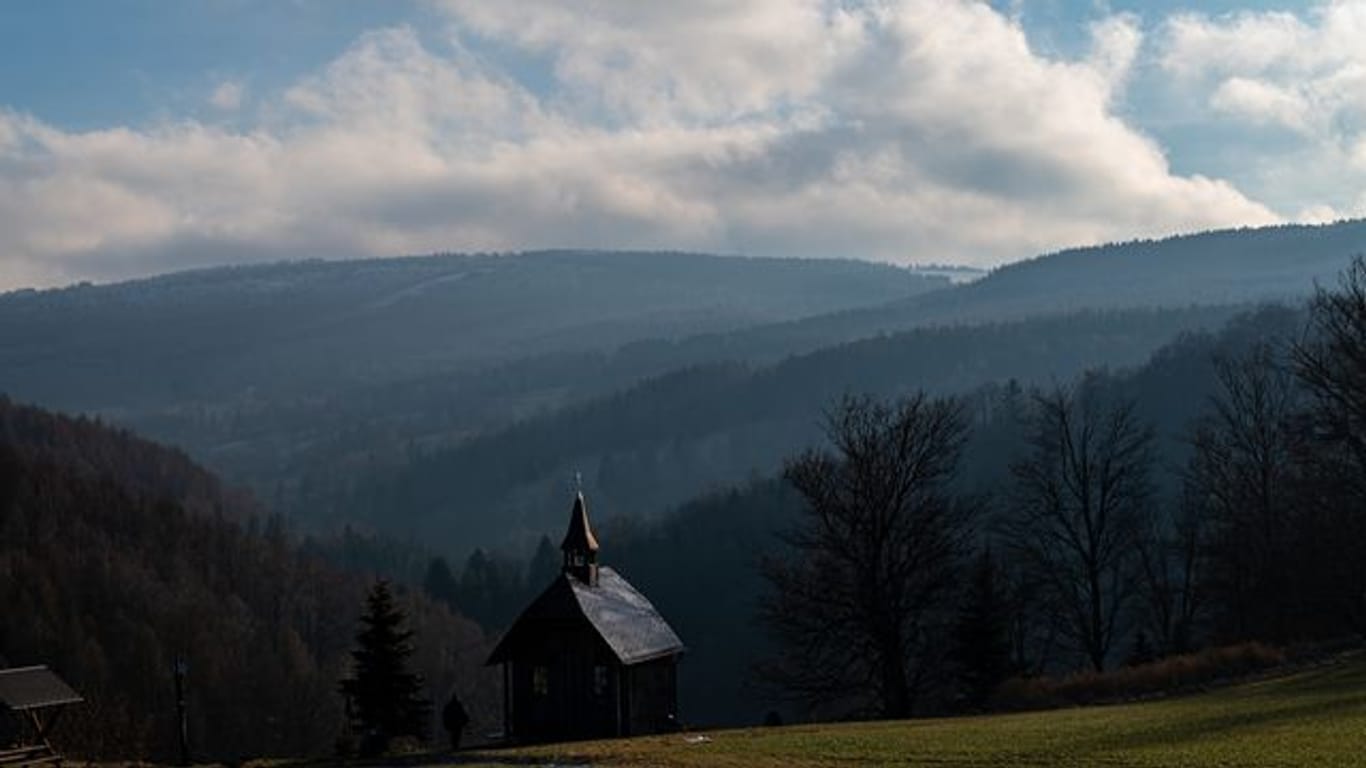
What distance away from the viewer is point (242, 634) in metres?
143

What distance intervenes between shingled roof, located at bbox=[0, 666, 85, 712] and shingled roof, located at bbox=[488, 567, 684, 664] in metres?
13.2

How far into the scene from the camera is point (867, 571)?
56656 mm

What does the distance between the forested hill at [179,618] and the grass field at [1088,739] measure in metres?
55.7

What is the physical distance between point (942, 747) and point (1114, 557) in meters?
31.2

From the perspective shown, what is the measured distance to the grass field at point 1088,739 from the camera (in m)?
31.9

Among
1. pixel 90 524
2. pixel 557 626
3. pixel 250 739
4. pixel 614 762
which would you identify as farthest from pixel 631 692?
pixel 90 524

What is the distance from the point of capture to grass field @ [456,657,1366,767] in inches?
1257

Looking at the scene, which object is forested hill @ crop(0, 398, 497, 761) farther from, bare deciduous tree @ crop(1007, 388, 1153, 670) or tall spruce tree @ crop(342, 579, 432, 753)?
bare deciduous tree @ crop(1007, 388, 1153, 670)

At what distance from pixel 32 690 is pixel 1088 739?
90.4ft

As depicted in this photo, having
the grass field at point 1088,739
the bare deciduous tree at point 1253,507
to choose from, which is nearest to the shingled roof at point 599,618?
the grass field at point 1088,739

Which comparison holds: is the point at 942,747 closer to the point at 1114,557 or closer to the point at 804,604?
the point at 804,604

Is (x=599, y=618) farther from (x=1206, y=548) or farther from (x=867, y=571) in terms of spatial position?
(x=1206, y=548)

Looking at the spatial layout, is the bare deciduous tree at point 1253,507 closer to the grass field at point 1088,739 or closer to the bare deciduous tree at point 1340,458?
the bare deciduous tree at point 1340,458

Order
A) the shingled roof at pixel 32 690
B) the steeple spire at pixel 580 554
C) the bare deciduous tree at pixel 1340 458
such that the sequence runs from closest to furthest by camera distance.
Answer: the shingled roof at pixel 32 690, the bare deciduous tree at pixel 1340 458, the steeple spire at pixel 580 554
